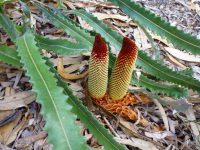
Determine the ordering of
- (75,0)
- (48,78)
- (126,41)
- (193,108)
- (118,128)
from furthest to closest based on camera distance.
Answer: (75,0)
(193,108)
(118,128)
(126,41)
(48,78)

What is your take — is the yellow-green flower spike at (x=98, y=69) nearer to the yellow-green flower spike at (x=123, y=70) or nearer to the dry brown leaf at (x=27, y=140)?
the yellow-green flower spike at (x=123, y=70)

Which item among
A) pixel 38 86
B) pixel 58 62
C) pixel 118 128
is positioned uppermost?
pixel 38 86

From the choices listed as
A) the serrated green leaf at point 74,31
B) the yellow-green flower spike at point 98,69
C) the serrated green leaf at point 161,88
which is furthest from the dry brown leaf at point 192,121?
the serrated green leaf at point 74,31

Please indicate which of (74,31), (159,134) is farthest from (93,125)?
(74,31)

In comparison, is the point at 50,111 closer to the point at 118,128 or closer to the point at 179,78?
the point at 118,128

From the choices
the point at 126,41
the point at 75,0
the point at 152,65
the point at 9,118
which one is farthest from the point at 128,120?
the point at 75,0

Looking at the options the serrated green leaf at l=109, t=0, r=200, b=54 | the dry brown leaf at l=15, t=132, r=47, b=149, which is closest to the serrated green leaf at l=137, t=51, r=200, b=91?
the serrated green leaf at l=109, t=0, r=200, b=54

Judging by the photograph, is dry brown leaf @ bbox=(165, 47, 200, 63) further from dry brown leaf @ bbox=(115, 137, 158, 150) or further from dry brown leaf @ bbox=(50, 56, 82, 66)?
dry brown leaf @ bbox=(115, 137, 158, 150)

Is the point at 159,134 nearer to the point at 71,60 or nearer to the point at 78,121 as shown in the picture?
the point at 78,121

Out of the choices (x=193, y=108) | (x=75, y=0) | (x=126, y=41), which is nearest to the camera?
(x=126, y=41)
